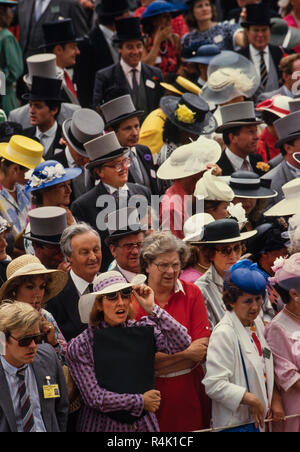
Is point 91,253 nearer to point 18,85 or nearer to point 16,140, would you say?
point 16,140

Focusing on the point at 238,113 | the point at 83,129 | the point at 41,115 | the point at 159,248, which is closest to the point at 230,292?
the point at 159,248

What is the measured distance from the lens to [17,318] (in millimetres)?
5852

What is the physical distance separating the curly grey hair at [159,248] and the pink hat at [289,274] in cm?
62

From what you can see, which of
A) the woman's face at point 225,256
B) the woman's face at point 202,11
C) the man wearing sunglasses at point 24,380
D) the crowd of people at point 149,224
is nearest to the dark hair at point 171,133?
the crowd of people at point 149,224

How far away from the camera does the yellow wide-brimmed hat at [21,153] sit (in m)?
8.53

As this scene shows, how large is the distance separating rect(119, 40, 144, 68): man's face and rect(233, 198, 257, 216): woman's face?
9.53 ft

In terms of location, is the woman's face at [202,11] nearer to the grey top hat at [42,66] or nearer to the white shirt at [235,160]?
the grey top hat at [42,66]

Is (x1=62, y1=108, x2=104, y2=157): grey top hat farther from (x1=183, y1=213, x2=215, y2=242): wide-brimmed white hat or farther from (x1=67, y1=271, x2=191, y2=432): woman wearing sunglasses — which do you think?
(x1=67, y1=271, x2=191, y2=432): woman wearing sunglasses

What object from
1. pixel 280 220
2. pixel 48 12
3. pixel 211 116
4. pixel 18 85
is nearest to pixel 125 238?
pixel 280 220

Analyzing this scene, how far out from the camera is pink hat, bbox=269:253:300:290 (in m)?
6.62

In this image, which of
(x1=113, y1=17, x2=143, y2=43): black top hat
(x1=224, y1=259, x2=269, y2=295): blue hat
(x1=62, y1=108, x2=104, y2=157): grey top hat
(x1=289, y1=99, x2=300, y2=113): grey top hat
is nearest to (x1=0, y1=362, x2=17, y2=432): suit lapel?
(x1=224, y1=259, x2=269, y2=295): blue hat

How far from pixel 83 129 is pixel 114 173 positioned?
2.29ft

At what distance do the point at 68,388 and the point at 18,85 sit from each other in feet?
19.6

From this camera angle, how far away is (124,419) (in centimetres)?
607
